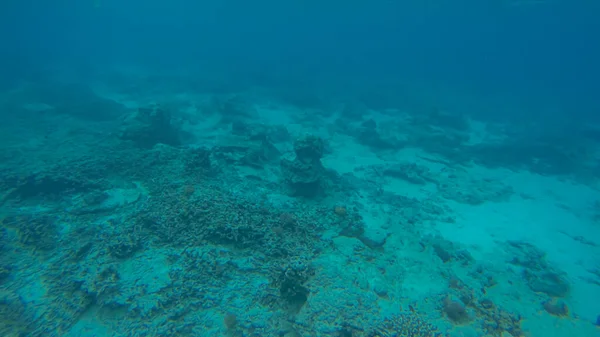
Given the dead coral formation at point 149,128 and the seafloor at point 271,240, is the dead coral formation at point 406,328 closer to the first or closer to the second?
the seafloor at point 271,240

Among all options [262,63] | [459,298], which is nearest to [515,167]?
[459,298]

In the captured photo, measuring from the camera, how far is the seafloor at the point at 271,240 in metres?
5.53

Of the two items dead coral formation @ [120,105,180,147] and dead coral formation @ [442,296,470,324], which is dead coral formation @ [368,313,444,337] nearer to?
dead coral formation @ [442,296,470,324]

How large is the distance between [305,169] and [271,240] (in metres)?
4.44

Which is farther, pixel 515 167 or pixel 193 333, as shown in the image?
pixel 515 167

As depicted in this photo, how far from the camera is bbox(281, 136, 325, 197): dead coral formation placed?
11.0 m

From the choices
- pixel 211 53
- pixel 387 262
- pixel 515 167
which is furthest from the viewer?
pixel 211 53

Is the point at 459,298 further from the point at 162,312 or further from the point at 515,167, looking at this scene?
the point at 515,167

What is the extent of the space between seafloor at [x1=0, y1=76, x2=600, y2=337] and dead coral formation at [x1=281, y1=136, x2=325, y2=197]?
0.06 m

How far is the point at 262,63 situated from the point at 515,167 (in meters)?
44.0

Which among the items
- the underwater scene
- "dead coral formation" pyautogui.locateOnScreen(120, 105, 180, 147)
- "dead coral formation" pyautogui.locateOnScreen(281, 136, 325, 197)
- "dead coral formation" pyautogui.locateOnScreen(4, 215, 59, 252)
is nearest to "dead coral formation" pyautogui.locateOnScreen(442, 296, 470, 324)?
the underwater scene

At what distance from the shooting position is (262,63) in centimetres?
5272

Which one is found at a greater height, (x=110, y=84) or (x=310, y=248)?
(x=310, y=248)

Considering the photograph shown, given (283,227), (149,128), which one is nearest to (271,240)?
(283,227)
